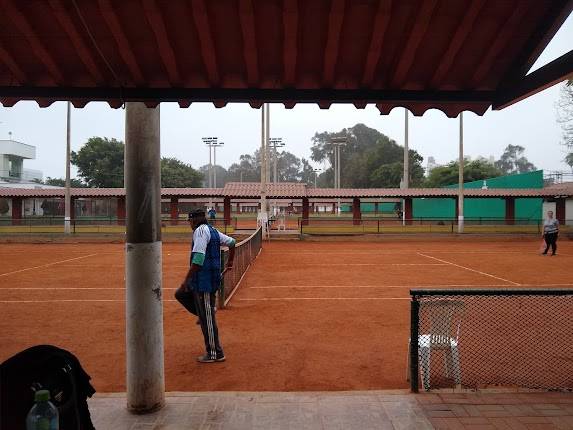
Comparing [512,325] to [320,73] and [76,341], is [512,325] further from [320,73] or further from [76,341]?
[76,341]

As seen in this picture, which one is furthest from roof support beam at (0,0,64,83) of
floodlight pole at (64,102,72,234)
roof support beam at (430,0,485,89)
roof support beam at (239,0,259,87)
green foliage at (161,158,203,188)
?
green foliage at (161,158,203,188)

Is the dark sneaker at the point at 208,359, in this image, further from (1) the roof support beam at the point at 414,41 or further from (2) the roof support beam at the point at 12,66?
(1) the roof support beam at the point at 414,41

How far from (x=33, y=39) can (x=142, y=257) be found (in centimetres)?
196

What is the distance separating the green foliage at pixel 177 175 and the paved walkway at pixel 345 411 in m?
60.4

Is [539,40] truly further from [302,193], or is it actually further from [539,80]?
[302,193]

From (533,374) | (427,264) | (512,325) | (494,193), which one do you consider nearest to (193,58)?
(533,374)

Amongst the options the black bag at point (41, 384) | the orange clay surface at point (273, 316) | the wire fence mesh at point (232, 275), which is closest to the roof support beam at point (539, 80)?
the orange clay surface at point (273, 316)

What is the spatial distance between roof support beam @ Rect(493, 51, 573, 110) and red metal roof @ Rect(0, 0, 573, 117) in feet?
0.04

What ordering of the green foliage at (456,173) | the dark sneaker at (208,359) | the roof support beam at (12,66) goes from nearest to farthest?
1. the roof support beam at (12,66)
2. the dark sneaker at (208,359)
3. the green foliage at (456,173)

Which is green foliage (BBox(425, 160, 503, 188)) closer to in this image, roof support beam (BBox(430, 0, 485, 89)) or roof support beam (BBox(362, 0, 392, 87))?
roof support beam (BBox(430, 0, 485, 89))

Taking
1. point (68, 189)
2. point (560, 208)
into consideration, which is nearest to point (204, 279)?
point (68, 189)

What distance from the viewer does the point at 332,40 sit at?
3.44 m

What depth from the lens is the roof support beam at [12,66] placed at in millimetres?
3576

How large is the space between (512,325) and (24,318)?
28.1ft
